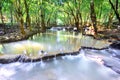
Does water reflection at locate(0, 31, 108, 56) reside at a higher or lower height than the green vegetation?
lower

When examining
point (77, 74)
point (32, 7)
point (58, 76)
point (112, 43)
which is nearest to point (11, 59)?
point (58, 76)

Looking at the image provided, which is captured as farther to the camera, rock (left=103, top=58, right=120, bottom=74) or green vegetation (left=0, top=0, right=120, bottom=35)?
green vegetation (left=0, top=0, right=120, bottom=35)

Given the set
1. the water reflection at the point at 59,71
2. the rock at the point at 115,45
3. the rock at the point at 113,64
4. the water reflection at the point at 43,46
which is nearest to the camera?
the water reflection at the point at 59,71

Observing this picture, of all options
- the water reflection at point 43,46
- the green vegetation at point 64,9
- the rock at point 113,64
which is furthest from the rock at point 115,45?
the green vegetation at point 64,9

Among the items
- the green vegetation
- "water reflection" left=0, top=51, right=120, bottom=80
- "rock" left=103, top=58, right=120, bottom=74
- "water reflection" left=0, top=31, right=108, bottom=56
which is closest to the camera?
"water reflection" left=0, top=51, right=120, bottom=80

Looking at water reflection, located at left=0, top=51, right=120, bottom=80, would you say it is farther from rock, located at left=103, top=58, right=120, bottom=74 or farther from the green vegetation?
the green vegetation

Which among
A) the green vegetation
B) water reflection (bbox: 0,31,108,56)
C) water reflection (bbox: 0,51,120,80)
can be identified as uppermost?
the green vegetation

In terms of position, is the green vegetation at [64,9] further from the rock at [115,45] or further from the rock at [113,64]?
the rock at [113,64]

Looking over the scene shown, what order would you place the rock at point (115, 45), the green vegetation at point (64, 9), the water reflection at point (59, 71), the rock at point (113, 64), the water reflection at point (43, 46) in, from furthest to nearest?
the green vegetation at point (64, 9), the rock at point (115, 45), the water reflection at point (43, 46), the rock at point (113, 64), the water reflection at point (59, 71)

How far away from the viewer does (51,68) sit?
10047mm

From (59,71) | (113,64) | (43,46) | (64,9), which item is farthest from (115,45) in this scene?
(64,9)

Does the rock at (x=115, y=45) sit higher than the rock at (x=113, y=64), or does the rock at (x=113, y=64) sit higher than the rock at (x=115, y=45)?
the rock at (x=115, y=45)

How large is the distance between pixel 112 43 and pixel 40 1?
1605 centimetres

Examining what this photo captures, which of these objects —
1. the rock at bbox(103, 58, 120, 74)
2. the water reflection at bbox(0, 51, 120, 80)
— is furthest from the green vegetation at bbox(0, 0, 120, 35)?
the water reflection at bbox(0, 51, 120, 80)
